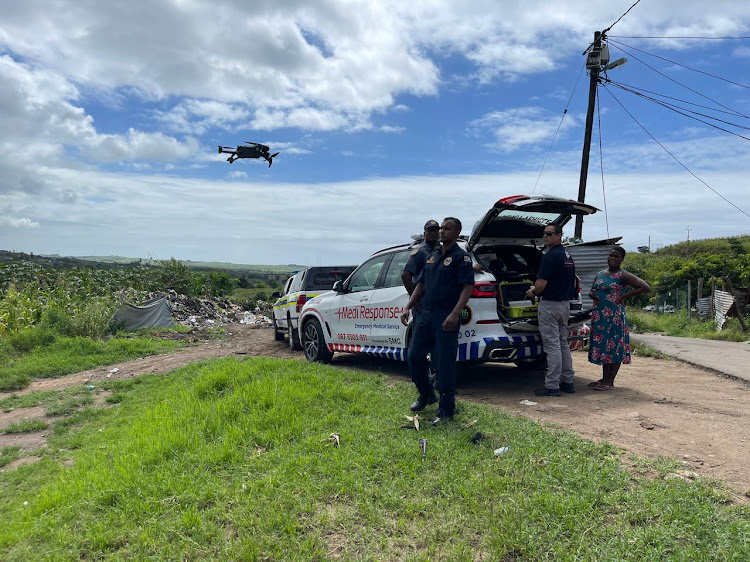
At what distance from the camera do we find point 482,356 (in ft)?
20.0

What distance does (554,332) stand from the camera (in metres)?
6.19

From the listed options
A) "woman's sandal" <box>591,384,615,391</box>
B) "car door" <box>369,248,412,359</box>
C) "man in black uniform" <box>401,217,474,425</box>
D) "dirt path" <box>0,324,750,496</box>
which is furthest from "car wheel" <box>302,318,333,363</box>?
"woman's sandal" <box>591,384,615,391</box>

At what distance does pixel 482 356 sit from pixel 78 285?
57.0 feet

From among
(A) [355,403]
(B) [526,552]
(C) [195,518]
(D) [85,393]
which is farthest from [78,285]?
(B) [526,552]

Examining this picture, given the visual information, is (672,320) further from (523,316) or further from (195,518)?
(195,518)

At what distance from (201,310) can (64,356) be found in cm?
1112

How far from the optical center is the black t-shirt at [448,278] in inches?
193

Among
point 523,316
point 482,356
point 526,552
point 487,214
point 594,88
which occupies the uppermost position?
point 594,88

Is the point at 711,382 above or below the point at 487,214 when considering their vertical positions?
below

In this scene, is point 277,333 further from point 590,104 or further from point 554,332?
point 590,104

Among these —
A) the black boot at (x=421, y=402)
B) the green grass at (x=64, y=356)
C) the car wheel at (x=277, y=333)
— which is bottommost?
the green grass at (x=64, y=356)

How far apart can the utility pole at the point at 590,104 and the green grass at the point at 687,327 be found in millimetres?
4277

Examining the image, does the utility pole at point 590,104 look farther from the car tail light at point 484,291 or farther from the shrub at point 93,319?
the shrub at point 93,319

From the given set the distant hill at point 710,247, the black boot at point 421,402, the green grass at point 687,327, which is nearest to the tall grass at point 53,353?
the black boot at point 421,402
